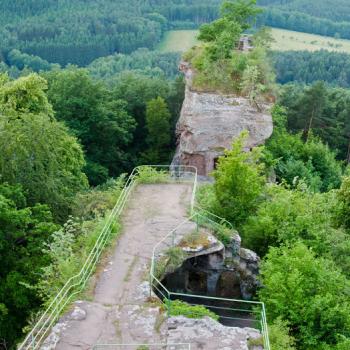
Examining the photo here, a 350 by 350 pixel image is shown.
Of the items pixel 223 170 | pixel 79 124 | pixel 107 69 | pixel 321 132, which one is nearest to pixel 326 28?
pixel 107 69

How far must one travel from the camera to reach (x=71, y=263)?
17.7m

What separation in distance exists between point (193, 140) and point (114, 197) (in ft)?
40.6

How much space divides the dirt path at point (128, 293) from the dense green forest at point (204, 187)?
1180mm

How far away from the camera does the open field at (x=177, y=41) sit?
150875 millimetres

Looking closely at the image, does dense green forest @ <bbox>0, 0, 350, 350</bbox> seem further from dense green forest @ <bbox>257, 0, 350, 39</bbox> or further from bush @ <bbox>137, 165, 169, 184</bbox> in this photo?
dense green forest @ <bbox>257, 0, 350, 39</bbox>

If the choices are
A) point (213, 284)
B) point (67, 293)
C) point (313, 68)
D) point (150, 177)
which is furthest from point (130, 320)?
point (313, 68)

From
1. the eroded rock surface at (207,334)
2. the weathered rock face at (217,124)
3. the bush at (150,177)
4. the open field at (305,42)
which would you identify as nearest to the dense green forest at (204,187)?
the weathered rock face at (217,124)

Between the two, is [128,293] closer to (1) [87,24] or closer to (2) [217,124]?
Result: (2) [217,124]

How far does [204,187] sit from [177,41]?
13630 centimetres

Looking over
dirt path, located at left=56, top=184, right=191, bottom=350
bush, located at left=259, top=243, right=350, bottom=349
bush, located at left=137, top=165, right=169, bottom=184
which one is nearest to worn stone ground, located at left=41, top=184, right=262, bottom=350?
dirt path, located at left=56, top=184, right=191, bottom=350

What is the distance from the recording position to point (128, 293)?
17328 millimetres

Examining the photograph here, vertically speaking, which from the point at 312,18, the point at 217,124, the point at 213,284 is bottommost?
the point at 312,18

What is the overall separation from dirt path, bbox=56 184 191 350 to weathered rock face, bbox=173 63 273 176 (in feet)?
37.4

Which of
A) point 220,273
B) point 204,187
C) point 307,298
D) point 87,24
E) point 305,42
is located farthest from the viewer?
point 305,42
